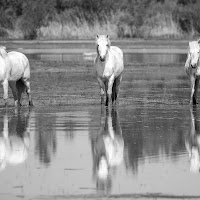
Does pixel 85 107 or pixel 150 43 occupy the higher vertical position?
pixel 85 107

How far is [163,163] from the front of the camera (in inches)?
473

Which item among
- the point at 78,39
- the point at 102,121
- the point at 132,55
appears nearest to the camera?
the point at 102,121

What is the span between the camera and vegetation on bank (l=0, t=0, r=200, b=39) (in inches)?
2493

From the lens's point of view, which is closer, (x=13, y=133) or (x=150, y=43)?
(x=13, y=133)

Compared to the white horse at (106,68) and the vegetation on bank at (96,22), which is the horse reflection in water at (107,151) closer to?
the white horse at (106,68)

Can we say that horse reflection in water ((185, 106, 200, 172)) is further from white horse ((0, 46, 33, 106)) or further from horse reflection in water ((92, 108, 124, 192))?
white horse ((0, 46, 33, 106))

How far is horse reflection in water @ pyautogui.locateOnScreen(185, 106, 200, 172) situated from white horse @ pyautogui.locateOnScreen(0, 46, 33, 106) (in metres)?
4.40

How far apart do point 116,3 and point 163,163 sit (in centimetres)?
6171

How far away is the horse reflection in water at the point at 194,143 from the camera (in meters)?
11.9

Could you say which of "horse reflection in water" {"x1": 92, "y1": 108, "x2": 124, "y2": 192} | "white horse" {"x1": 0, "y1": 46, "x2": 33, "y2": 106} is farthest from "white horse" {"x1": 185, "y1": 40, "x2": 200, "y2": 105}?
"white horse" {"x1": 0, "y1": 46, "x2": 33, "y2": 106}

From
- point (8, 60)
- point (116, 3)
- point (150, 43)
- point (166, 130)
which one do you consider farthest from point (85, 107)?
point (116, 3)

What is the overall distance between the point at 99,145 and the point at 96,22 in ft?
166

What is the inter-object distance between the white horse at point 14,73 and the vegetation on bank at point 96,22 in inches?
1644

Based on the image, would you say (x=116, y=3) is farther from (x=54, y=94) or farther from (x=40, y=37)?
(x=54, y=94)
